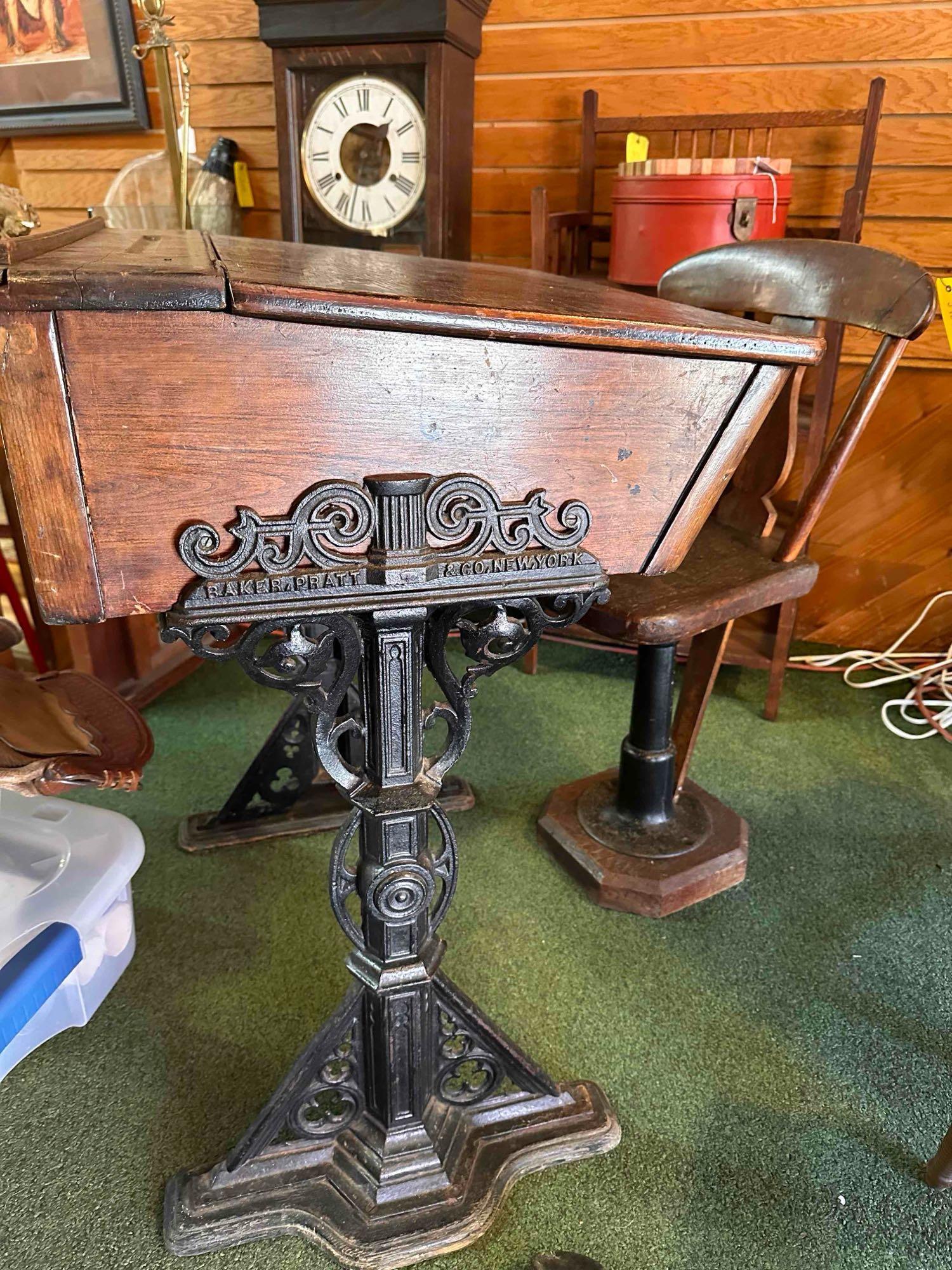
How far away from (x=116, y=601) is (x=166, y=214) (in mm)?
2136

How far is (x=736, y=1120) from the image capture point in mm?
1171

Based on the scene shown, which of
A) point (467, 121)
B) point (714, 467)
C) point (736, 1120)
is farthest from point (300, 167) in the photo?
point (736, 1120)

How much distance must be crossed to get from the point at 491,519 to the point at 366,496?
0.37ft

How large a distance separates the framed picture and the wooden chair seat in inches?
91.3

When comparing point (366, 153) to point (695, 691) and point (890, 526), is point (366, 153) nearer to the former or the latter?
point (695, 691)

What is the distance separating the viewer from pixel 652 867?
1574 mm

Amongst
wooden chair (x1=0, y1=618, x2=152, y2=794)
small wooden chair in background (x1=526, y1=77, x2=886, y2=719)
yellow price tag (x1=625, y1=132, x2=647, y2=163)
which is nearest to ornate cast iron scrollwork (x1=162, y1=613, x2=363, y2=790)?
wooden chair (x1=0, y1=618, x2=152, y2=794)

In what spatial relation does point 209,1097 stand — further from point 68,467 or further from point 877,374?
point 877,374

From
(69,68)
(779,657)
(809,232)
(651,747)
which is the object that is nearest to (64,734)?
(651,747)

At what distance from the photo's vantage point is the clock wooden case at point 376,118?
197 centimetres

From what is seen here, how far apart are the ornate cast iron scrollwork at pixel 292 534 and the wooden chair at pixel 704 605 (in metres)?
0.57

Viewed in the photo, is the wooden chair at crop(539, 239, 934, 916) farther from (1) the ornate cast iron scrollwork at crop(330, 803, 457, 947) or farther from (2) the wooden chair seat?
(1) the ornate cast iron scrollwork at crop(330, 803, 457, 947)

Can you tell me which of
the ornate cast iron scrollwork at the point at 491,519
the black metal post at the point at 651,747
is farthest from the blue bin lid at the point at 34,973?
the black metal post at the point at 651,747

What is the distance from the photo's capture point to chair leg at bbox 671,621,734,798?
1.59 meters
